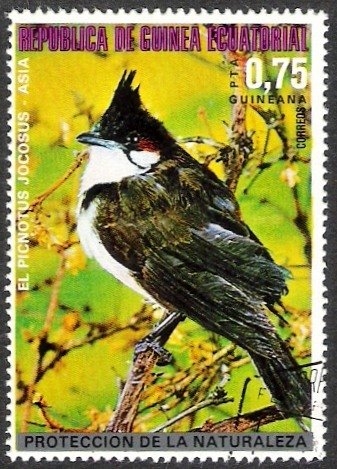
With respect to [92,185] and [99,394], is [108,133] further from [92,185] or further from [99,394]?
[99,394]

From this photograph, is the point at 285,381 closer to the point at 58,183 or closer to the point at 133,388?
the point at 133,388

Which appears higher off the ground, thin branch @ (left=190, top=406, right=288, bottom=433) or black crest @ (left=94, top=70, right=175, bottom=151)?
black crest @ (left=94, top=70, right=175, bottom=151)

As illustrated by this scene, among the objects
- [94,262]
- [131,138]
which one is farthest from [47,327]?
[131,138]

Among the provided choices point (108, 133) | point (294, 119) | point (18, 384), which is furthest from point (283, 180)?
point (18, 384)

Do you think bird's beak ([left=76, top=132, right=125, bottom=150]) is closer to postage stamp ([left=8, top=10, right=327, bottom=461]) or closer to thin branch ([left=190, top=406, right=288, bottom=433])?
postage stamp ([left=8, top=10, right=327, bottom=461])

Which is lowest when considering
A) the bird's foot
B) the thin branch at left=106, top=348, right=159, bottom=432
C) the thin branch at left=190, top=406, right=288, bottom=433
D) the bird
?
the thin branch at left=190, top=406, right=288, bottom=433

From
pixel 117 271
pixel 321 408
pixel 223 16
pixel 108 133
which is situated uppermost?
pixel 223 16

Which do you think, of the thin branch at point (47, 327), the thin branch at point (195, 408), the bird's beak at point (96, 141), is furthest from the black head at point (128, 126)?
the thin branch at point (195, 408)

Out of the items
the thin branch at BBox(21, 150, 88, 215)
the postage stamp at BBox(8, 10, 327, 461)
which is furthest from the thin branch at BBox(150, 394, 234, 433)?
the thin branch at BBox(21, 150, 88, 215)
